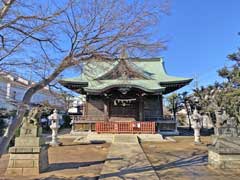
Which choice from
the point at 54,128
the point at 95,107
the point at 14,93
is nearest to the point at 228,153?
the point at 14,93

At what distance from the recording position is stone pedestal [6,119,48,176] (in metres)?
6.45

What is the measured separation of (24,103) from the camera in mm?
4367

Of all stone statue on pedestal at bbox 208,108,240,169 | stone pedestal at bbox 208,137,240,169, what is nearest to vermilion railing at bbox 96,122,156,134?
stone statue on pedestal at bbox 208,108,240,169

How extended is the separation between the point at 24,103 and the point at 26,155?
278cm

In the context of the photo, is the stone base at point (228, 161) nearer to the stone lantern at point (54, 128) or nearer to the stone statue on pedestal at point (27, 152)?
the stone statue on pedestal at point (27, 152)

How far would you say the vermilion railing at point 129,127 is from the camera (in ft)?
56.0

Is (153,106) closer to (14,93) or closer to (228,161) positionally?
(228,161)

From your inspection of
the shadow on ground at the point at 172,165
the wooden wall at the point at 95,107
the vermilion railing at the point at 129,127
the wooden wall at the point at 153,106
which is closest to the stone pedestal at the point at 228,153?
the shadow on ground at the point at 172,165

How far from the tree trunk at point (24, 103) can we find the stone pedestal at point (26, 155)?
2214 millimetres

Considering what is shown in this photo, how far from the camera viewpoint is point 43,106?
5.39 metres

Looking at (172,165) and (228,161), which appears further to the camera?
(172,165)

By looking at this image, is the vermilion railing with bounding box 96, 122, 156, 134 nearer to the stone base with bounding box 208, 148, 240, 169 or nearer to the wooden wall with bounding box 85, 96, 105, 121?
the wooden wall with bounding box 85, 96, 105, 121

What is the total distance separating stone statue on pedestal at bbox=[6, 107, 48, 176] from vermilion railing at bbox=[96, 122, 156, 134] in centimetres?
1060

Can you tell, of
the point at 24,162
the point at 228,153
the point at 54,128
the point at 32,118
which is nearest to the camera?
the point at 24,162
